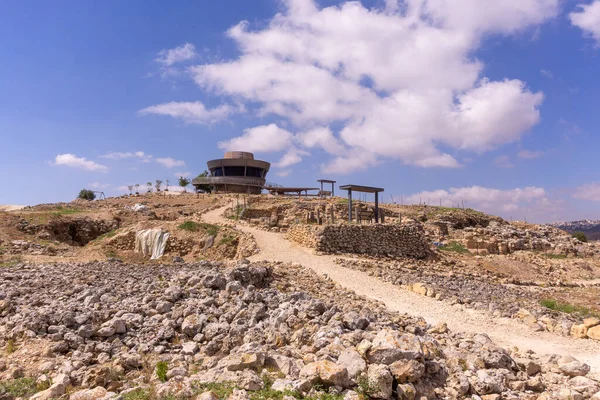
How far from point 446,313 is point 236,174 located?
47.0 meters

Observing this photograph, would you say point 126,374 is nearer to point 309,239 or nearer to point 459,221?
point 309,239

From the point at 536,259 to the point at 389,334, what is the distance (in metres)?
25.2

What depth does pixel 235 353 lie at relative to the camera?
6.07 metres

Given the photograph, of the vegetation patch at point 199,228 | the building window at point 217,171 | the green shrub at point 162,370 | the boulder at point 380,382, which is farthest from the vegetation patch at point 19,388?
the building window at point 217,171

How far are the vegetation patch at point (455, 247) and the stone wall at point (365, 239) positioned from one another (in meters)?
4.03

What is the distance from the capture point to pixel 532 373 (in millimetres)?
6270

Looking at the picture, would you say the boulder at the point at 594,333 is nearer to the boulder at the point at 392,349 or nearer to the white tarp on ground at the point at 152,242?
the boulder at the point at 392,349

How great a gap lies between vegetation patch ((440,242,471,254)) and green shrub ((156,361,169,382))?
24.1m

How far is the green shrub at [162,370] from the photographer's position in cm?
553

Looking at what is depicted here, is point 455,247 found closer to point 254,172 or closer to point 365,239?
point 365,239

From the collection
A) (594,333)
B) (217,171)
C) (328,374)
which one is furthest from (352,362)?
(217,171)

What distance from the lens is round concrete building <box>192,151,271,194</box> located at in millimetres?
53188

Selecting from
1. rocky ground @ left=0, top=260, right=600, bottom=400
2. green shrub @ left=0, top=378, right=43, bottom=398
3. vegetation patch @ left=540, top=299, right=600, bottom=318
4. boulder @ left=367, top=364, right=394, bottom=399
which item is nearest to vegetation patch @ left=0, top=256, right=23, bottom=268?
rocky ground @ left=0, top=260, right=600, bottom=400

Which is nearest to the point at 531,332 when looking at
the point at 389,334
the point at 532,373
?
the point at 532,373
